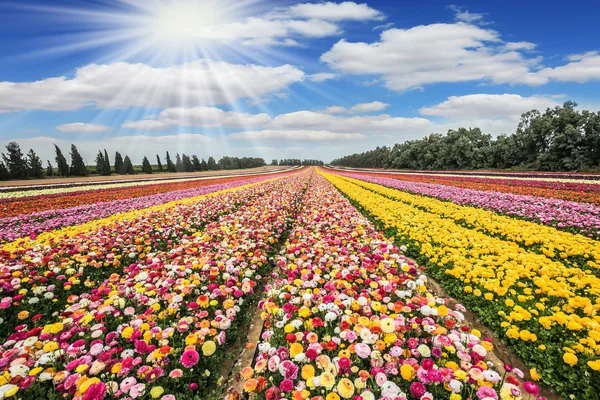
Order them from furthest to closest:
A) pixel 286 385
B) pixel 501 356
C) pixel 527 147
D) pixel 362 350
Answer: pixel 527 147, pixel 501 356, pixel 362 350, pixel 286 385

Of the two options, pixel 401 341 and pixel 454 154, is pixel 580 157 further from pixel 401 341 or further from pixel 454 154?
pixel 401 341

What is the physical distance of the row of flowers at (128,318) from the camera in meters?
2.88

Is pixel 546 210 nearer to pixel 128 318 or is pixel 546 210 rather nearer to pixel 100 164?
pixel 128 318

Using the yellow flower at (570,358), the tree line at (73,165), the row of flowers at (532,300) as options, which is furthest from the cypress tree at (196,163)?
the yellow flower at (570,358)

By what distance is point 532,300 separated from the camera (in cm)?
445

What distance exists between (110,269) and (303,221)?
6.47 m

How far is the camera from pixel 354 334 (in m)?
3.23

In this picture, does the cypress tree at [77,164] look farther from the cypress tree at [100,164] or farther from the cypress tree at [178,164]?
the cypress tree at [178,164]

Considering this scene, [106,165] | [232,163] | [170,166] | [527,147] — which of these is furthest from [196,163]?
[527,147]

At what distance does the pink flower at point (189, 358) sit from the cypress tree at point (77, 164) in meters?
89.4

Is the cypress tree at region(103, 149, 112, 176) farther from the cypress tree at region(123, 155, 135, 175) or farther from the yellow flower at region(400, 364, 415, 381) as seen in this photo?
the yellow flower at region(400, 364, 415, 381)

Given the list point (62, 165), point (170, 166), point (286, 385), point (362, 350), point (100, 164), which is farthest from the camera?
point (170, 166)

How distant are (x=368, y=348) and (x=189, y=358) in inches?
75.6

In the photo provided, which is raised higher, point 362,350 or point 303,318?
point 362,350
